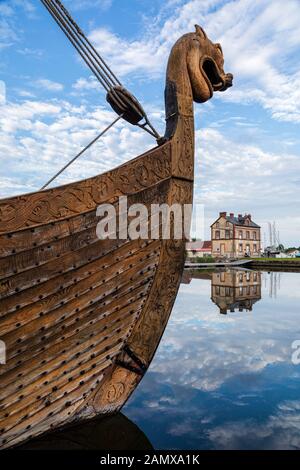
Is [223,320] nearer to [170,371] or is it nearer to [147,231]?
[170,371]

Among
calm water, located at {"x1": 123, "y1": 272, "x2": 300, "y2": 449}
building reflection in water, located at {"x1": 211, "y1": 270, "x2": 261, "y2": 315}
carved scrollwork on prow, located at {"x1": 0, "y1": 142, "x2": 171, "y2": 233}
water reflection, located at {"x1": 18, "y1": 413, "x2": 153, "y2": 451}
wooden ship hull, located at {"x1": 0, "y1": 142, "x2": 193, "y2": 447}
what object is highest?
carved scrollwork on prow, located at {"x1": 0, "y1": 142, "x2": 171, "y2": 233}

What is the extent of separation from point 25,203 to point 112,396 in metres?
1.81

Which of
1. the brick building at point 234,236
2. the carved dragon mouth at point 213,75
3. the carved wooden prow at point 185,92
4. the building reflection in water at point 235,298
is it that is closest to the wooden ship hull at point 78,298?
the carved wooden prow at point 185,92

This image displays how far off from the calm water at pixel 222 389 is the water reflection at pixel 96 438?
0.14 meters

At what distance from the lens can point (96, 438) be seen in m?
3.11

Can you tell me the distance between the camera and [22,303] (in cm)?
255

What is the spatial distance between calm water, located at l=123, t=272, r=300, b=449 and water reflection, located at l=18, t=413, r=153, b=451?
0.14m

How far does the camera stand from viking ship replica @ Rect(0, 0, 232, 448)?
2559 millimetres

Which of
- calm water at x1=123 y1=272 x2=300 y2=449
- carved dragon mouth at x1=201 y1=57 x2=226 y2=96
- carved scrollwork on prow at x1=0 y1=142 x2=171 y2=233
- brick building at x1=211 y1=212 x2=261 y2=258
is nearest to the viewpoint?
carved scrollwork on prow at x1=0 y1=142 x2=171 y2=233

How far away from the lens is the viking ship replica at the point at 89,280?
2.56m

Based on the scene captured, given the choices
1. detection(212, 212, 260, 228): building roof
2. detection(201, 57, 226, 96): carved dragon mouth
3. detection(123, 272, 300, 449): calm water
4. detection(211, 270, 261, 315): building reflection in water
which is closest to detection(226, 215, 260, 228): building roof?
detection(212, 212, 260, 228): building roof

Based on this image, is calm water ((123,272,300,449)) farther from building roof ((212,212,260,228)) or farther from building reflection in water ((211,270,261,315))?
building roof ((212,212,260,228))

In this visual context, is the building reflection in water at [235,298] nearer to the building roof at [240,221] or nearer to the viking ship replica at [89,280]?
the viking ship replica at [89,280]
